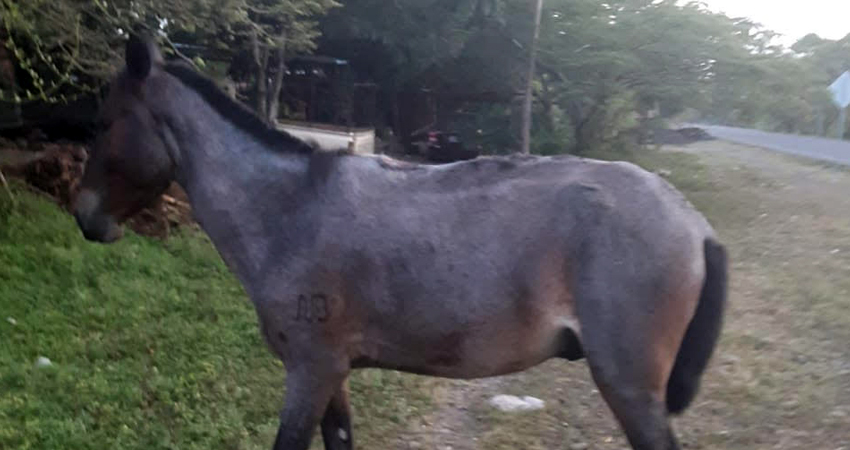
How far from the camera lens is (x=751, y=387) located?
479 cm

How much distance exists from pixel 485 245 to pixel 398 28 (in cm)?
842

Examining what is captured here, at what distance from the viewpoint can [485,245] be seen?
109 inches

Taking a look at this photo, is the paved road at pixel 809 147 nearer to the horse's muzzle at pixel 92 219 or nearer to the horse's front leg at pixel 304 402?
the horse's front leg at pixel 304 402

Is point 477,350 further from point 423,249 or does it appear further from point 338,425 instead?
point 338,425

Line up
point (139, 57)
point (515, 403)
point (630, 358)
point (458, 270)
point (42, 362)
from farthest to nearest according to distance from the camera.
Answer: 1. point (515, 403)
2. point (42, 362)
3. point (139, 57)
4. point (458, 270)
5. point (630, 358)

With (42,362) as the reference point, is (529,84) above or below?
above

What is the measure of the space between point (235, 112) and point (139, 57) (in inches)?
15.4

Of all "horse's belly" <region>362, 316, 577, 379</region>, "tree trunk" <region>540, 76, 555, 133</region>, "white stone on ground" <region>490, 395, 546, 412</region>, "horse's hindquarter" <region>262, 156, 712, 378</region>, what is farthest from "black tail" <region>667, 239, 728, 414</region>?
"tree trunk" <region>540, 76, 555, 133</region>

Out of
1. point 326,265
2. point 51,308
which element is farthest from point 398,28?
point 326,265

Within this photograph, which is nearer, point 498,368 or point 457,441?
point 498,368

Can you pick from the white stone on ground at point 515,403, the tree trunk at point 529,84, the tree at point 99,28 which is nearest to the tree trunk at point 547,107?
the tree trunk at point 529,84

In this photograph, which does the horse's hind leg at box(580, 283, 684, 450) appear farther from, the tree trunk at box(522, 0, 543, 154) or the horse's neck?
the tree trunk at box(522, 0, 543, 154)

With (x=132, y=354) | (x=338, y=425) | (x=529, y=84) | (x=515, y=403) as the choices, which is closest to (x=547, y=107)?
(x=529, y=84)

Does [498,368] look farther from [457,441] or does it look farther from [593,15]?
[593,15]
